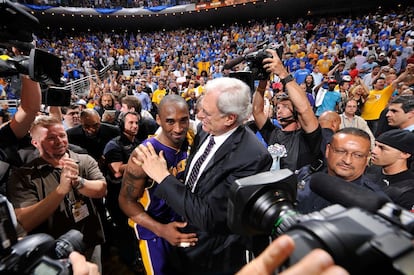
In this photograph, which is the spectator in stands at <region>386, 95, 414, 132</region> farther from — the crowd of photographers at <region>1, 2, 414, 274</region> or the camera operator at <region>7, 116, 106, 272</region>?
the camera operator at <region>7, 116, 106, 272</region>

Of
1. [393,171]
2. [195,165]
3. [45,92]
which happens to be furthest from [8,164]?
[393,171]

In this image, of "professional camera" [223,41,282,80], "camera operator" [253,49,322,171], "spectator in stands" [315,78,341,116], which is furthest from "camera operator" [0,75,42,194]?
"spectator in stands" [315,78,341,116]

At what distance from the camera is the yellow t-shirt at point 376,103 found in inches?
204

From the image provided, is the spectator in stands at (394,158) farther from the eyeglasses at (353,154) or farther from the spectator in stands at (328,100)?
the spectator in stands at (328,100)

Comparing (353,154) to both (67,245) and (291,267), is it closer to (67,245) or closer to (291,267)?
(291,267)

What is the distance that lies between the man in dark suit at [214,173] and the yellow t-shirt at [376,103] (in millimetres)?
4678

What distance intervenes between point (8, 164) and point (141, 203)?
2.92ft

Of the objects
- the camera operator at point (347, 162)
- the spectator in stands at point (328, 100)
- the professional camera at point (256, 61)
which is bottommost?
the spectator in stands at point (328, 100)

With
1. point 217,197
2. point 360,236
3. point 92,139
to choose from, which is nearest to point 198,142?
point 217,197

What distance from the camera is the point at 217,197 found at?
4.68 feet

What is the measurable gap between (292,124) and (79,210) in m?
1.97

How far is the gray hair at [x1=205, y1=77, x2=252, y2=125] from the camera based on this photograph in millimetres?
1546

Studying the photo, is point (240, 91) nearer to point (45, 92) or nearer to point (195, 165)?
point (195, 165)

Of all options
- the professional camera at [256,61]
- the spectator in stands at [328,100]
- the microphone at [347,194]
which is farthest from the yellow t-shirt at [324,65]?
the microphone at [347,194]
